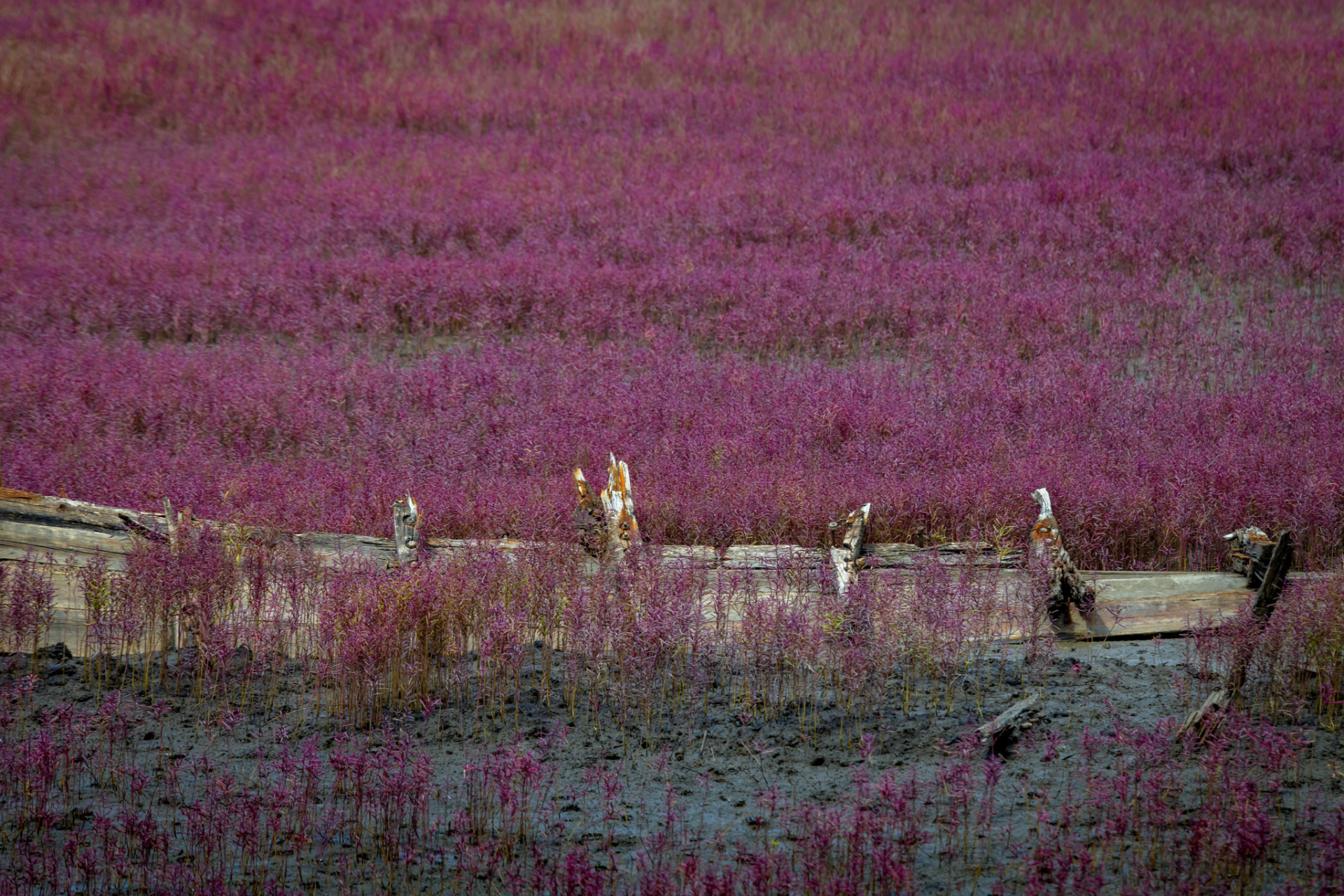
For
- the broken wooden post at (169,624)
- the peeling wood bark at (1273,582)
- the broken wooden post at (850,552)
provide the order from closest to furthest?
the peeling wood bark at (1273,582)
the broken wooden post at (169,624)
the broken wooden post at (850,552)

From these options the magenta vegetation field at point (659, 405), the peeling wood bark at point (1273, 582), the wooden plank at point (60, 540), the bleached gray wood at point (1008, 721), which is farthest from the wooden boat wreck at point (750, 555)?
the bleached gray wood at point (1008, 721)

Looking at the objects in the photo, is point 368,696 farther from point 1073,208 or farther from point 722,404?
point 1073,208

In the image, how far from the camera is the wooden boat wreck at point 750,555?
5648 millimetres

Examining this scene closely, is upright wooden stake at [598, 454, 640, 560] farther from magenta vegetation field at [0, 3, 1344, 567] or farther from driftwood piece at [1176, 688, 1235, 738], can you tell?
driftwood piece at [1176, 688, 1235, 738]

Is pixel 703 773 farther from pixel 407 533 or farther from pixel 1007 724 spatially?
pixel 407 533

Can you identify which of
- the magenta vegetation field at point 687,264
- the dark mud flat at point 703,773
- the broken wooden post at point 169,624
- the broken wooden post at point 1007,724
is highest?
the magenta vegetation field at point 687,264

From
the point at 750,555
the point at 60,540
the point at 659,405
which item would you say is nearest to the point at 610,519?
the point at 750,555

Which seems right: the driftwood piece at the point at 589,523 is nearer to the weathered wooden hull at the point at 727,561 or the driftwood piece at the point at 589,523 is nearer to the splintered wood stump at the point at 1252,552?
the weathered wooden hull at the point at 727,561

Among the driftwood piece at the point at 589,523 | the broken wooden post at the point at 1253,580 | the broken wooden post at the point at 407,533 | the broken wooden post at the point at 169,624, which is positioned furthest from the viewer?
the driftwood piece at the point at 589,523

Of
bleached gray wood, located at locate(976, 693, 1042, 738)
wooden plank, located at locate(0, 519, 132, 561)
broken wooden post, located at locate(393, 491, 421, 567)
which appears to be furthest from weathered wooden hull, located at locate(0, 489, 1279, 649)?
bleached gray wood, located at locate(976, 693, 1042, 738)

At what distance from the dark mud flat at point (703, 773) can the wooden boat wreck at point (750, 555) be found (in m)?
0.34

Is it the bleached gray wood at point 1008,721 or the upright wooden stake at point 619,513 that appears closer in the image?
the bleached gray wood at point 1008,721

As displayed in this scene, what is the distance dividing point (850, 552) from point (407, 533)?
7.69 feet

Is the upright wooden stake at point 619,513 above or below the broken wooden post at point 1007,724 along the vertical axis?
above
